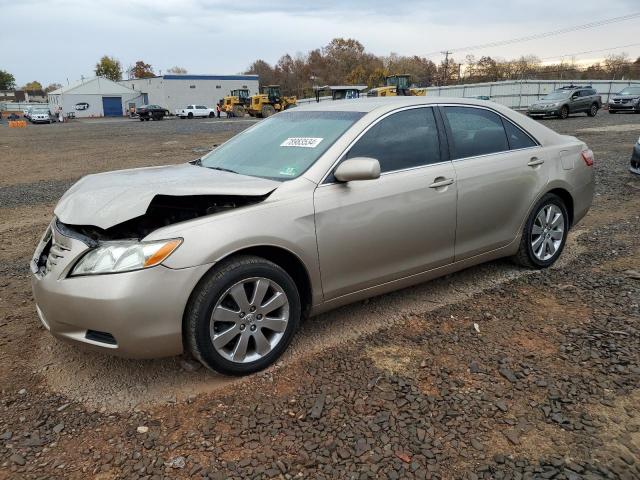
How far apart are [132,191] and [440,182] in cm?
213

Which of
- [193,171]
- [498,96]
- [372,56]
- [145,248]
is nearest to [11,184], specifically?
[193,171]

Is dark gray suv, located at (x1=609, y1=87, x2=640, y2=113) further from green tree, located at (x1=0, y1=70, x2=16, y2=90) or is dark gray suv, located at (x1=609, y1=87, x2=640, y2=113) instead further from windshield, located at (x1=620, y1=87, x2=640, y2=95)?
green tree, located at (x1=0, y1=70, x2=16, y2=90)

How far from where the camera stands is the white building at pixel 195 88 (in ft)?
216

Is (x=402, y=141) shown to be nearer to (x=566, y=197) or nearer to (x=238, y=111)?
(x=566, y=197)

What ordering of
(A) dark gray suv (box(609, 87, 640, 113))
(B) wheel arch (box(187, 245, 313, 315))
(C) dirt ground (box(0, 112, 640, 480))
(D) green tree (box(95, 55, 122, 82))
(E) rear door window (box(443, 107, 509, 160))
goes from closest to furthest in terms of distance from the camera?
(C) dirt ground (box(0, 112, 640, 480)) < (B) wheel arch (box(187, 245, 313, 315)) < (E) rear door window (box(443, 107, 509, 160)) < (A) dark gray suv (box(609, 87, 640, 113)) < (D) green tree (box(95, 55, 122, 82))

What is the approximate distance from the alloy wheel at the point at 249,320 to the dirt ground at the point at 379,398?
0.65 feet

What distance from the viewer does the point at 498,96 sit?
44.1m

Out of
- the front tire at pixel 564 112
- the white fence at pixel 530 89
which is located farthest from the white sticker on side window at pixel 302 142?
the white fence at pixel 530 89

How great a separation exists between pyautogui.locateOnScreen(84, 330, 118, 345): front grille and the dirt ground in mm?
397

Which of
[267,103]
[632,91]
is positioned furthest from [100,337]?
[267,103]

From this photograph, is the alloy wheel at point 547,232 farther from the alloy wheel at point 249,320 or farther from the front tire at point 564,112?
the front tire at point 564,112

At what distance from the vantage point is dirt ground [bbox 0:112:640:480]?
7.80 feet

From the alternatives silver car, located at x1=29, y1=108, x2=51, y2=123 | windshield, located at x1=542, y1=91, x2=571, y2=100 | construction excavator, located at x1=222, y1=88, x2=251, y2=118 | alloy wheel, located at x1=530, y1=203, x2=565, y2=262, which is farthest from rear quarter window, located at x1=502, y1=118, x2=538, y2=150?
silver car, located at x1=29, y1=108, x2=51, y2=123

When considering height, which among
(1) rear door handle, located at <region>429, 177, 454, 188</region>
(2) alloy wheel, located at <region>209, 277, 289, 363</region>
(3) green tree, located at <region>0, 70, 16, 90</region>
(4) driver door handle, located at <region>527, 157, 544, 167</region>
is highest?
(3) green tree, located at <region>0, 70, 16, 90</region>
